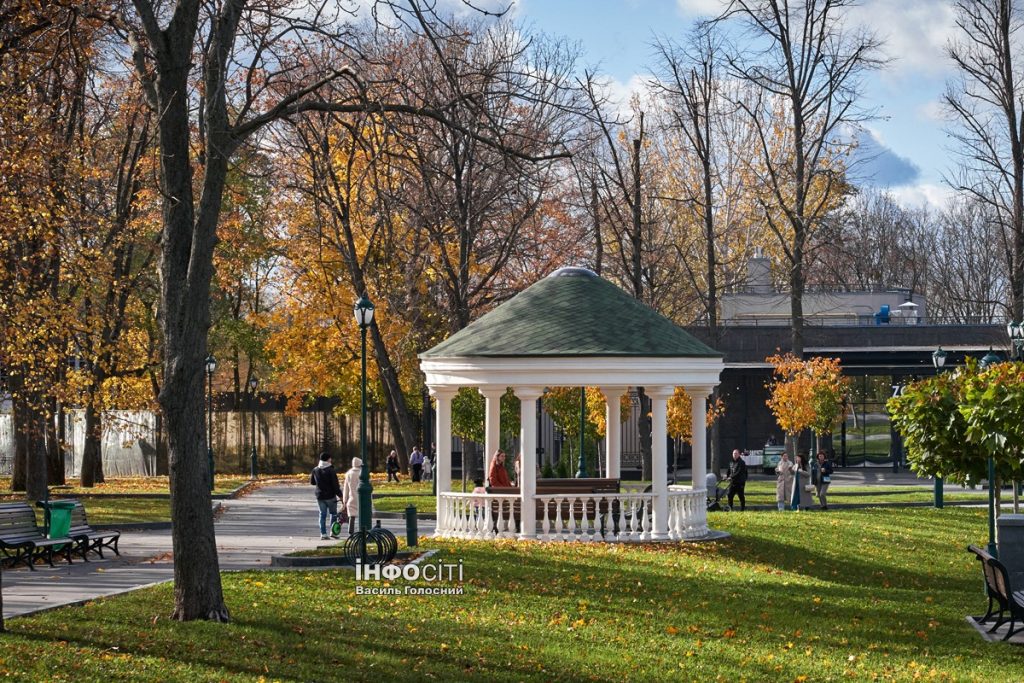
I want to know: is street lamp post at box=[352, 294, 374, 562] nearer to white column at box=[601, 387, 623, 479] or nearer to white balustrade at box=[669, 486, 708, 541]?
white balustrade at box=[669, 486, 708, 541]

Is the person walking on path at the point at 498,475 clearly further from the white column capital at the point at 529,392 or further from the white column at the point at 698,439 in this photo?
the white column at the point at 698,439

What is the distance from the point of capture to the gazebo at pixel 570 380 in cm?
2384

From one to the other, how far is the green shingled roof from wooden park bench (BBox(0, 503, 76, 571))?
748 centimetres

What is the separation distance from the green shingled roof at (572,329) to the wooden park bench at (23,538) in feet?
24.6

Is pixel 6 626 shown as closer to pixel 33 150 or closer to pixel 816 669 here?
pixel 816 669

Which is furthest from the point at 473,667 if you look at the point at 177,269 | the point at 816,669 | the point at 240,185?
the point at 240,185

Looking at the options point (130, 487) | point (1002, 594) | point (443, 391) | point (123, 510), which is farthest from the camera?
point (130, 487)

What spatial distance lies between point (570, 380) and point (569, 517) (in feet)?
8.72

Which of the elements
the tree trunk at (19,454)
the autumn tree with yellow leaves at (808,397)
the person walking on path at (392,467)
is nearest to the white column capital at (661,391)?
the tree trunk at (19,454)

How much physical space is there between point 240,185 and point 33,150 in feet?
101

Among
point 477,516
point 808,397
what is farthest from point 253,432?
point 477,516

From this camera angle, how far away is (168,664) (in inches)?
475

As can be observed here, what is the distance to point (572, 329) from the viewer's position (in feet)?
81.1

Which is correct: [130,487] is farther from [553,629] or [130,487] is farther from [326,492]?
[553,629]
